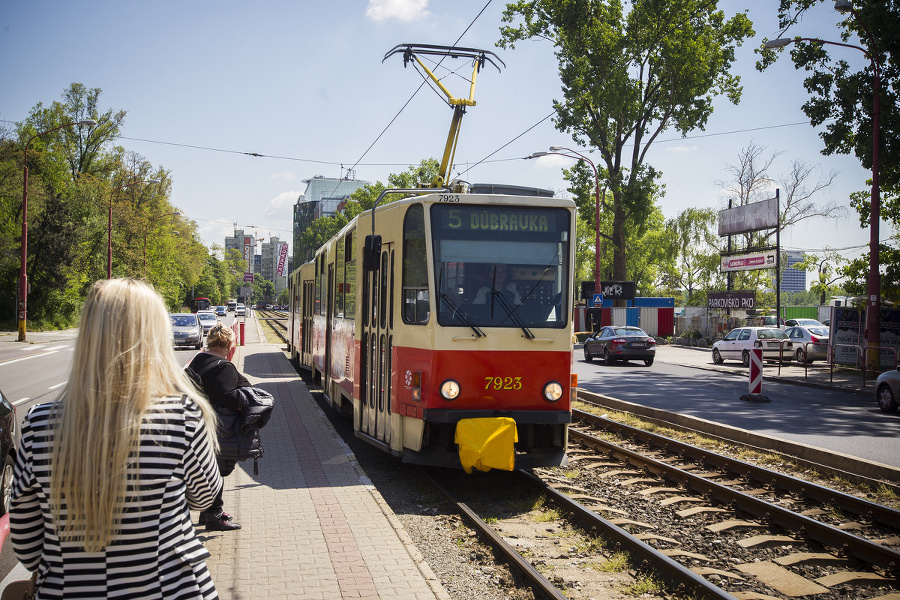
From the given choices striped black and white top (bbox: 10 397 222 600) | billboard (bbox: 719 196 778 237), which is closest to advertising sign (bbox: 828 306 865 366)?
billboard (bbox: 719 196 778 237)

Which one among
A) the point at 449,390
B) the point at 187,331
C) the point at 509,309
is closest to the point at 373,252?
the point at 509,309

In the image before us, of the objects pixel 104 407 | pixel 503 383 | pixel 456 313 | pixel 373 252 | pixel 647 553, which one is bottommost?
pixel 647 553

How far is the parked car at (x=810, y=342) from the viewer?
2858 centimetres

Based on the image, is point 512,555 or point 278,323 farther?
point 278,323

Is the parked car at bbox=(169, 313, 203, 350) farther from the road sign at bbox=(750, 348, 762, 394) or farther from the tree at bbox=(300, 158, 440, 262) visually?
the road sign at bbox=(750, 348, 762, 394)

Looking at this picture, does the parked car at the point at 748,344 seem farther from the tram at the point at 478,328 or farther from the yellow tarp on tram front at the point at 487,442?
the yellow tarp on tram front at the point at 487,442

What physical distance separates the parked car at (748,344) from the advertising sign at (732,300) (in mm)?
13601

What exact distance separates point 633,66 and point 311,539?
33753 mm

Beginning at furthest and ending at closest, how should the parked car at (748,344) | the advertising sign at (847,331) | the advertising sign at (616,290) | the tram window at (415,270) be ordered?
the advertising sign at (616,290)
the parked car at (748,344)
the advertising sign at (847,331)
the tram window at (415,270)

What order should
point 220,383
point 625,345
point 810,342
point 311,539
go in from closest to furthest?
point 220,383 → point 311,539 → point 810,342 → point 625,345

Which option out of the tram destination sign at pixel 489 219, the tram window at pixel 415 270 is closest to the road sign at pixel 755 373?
the tram destination sign at pixel 489 219

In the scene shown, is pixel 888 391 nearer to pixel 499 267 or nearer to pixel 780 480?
pixel 780 480

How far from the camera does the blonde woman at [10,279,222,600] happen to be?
6.98 ft

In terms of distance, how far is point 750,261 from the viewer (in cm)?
4828
